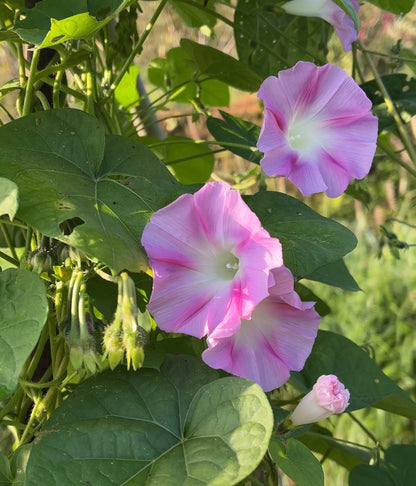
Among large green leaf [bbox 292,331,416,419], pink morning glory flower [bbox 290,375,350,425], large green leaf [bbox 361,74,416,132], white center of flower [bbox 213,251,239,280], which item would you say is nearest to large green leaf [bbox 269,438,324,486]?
pink morning glory flower [bbox 290,375,350,425]

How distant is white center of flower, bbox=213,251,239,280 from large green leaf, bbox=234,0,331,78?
0.38 meters

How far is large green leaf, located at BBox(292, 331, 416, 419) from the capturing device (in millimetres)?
900

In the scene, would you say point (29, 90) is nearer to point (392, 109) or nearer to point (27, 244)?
point (27, 244)

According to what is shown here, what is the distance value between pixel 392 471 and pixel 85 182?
53 cm

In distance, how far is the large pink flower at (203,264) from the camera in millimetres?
588

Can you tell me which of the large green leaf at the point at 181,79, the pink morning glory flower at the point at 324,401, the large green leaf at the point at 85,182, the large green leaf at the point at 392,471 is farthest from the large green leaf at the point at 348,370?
the large green leaf at the point at 181,79

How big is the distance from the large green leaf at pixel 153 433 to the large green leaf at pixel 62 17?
0.94 feet

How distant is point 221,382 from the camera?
0.59 meters

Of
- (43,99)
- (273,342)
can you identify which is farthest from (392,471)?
(43,99)

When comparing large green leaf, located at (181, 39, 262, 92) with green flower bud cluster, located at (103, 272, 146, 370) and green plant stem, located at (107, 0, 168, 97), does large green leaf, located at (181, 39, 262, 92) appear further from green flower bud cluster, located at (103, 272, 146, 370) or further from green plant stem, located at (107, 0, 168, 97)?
green flower bud cluster, located at (103, 272, 146, 370)

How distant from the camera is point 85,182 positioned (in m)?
0.65

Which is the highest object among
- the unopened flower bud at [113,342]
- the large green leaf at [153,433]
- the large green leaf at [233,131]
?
the unopened flower bud at [113,342]

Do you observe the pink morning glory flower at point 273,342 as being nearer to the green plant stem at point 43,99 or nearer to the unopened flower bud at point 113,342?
the unopened flower bud at point 113,342

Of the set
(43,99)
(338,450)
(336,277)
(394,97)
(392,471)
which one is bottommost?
(338,450)
